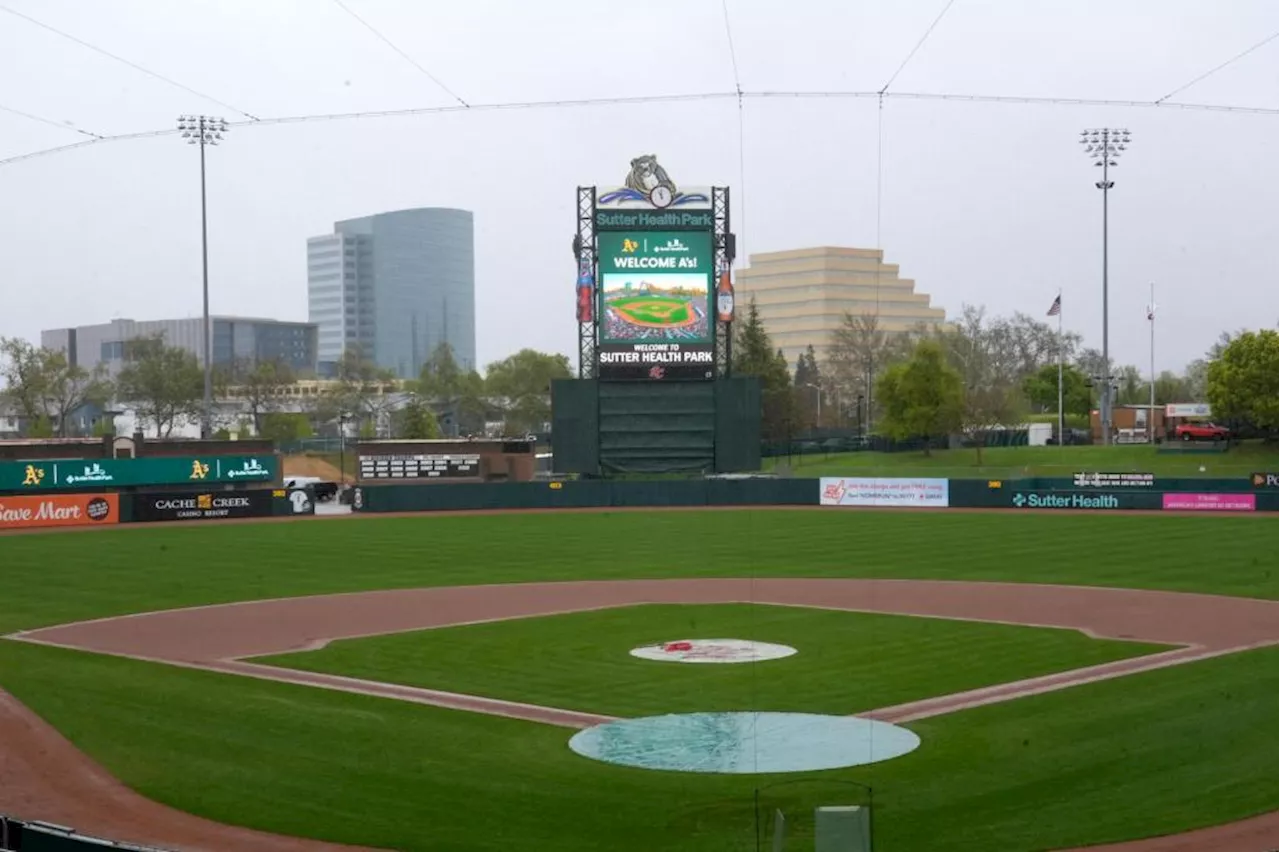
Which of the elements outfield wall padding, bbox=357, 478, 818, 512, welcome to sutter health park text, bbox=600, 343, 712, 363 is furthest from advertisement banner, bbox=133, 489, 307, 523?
welcome to sutter health park text, bbox=600, 343, 712, 363

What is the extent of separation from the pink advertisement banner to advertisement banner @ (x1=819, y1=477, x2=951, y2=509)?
899cm

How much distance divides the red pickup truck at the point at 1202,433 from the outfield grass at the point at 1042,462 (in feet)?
7.35

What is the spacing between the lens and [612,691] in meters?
19.1

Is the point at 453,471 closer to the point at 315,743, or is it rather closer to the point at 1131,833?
the point at 315,743

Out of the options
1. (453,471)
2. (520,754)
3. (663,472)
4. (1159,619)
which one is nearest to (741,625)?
(1159,619)

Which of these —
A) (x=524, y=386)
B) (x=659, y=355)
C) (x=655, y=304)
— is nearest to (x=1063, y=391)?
(x=524, y=386)

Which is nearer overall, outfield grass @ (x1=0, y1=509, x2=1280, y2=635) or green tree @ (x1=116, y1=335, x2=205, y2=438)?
outfield grass @ (x1=0, y1=509, x2=1280, y2=635)

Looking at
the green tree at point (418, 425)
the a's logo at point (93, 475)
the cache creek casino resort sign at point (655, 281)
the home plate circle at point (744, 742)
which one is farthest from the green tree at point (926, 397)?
the home plate circle at point (744, 742)

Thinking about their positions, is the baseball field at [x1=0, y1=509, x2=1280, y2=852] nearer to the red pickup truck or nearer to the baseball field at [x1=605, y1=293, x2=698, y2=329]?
the baseball field at [x1=605, y1=293, x2=698, y2=329]

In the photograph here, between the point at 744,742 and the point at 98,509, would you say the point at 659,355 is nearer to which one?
the point at 98,509

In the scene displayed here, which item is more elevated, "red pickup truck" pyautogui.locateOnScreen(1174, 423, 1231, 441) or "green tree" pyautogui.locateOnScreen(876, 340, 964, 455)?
"green tree" pyautogui.locateOnScreen(876, 340, 964, 455)

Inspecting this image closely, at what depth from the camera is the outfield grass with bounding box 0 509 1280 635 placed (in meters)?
32.8

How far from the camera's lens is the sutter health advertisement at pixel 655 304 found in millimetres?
59031

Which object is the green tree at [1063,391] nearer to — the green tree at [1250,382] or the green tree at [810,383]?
the green tree at [810,383]
